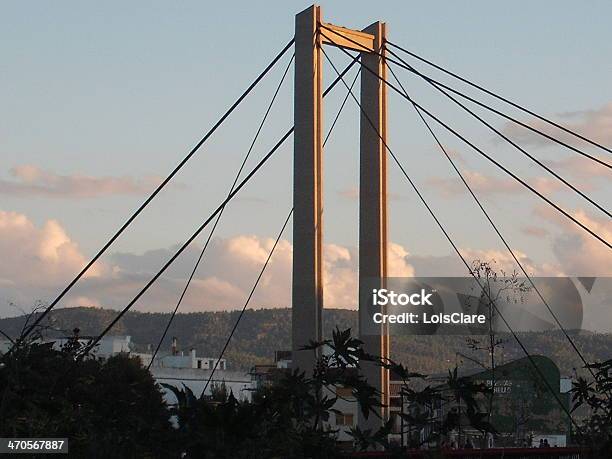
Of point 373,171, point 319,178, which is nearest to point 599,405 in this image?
point 319,178

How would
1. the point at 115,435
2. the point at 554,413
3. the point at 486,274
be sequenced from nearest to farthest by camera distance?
the point at 115,435, the point at 486,274, the point at 554,413

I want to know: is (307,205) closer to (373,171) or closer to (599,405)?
(373,171)

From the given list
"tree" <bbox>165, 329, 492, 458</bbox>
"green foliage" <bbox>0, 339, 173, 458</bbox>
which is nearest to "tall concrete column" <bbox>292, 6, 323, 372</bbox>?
"green foliage" <bbox>0, 339, 173, 458</bbox>

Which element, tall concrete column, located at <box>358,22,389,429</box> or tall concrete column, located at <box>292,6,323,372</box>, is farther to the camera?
tall concrete column, located at <box>358,22,389,429</box>

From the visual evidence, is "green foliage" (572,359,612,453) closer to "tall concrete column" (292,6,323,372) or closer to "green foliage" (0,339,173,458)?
"green foliage" (0,339,173,458)

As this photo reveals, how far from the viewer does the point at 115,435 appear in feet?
32.6

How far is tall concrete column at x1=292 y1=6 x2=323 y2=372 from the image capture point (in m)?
18.9

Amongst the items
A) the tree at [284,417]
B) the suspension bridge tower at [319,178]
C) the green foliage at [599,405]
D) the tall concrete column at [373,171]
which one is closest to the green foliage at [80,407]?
the tree at [284,417]

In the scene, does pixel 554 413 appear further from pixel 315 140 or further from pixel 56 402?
pixel 56 402

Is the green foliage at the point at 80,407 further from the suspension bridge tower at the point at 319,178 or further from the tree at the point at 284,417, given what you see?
the suspension bridge tower at the point at 319,178

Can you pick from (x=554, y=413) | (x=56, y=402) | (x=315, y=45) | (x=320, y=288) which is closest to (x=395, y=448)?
(x=56, y=402)

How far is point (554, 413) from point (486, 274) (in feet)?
Result: 323

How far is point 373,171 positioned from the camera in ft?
70.8

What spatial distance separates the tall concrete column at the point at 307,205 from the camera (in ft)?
62.1
